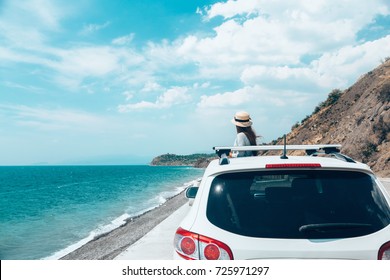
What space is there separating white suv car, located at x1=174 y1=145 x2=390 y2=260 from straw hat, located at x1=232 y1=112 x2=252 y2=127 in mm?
3402

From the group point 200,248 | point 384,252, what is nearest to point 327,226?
point 384,252

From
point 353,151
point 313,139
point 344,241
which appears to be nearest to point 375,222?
point 344,241

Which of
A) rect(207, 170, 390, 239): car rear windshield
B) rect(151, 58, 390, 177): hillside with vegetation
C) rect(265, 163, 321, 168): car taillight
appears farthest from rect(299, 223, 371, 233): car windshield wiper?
rect(151, 58, 390, 177): hillside with vegetation

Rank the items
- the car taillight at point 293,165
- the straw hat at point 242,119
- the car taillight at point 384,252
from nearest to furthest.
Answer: the car taillight at point 384,252
the car taillight at point 293,165
the straw hat at point 242,119

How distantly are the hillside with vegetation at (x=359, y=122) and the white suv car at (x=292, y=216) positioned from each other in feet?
106

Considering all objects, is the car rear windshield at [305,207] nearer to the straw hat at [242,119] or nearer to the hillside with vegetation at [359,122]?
the straw hat at [242,119]

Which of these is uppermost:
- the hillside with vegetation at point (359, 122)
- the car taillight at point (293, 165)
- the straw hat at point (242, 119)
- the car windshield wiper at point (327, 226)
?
the hillside with vegetation at point (359, 122)

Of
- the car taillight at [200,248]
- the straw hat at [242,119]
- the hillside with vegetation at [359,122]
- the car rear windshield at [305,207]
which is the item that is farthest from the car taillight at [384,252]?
the hillside with vegetation at [359,122]

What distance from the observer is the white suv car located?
2.88 metres

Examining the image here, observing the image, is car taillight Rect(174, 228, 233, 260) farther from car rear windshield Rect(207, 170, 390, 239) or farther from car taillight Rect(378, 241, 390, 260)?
car taillight Rect(378, 241, 390, 260)

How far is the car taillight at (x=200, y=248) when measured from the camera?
2957 millimetres

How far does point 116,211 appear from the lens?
3538 cm

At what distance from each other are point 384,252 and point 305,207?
22.3 inches
